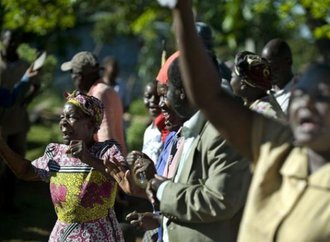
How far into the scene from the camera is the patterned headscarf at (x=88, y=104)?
539 centimetres

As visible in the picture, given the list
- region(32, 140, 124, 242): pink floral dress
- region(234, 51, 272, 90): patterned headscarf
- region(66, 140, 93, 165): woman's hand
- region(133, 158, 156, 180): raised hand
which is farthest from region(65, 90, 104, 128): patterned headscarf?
region(133, 158, 156, 180): raised hand

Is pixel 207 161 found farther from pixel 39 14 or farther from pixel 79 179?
pixel 39 14

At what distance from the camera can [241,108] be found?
3.23 metres

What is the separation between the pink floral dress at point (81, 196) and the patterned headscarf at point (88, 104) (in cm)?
18

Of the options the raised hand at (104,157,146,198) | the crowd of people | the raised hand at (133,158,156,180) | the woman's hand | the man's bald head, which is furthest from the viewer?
A: the man's bald head

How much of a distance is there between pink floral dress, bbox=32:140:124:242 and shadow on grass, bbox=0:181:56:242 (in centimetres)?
417

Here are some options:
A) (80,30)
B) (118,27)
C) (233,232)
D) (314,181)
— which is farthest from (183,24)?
(80,30)

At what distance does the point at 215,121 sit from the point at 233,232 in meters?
1.32

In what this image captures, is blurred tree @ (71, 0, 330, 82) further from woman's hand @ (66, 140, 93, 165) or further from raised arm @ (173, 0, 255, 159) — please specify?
raised arm @ (173, 0, 255, 159)

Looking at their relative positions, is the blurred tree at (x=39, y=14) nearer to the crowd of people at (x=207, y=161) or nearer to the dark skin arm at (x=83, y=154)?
the crowd of people at (x=207, y=161)

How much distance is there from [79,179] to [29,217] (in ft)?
17.7

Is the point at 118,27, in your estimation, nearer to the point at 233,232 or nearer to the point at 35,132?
the point at 35,132

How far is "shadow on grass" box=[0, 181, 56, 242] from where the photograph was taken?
9641mm

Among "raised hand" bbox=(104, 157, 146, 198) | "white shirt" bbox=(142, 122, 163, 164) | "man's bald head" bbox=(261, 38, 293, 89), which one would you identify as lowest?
"white shirt" bbox=(142, 122, 163, 164)
